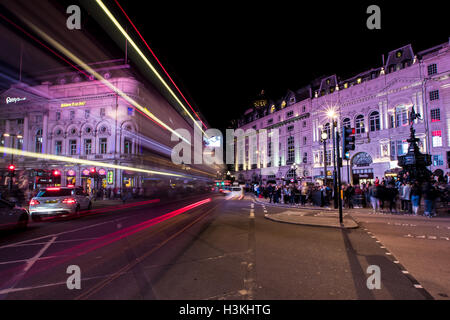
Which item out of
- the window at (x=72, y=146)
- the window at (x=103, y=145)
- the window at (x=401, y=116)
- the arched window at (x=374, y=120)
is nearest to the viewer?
the window at (x=401, y=116)

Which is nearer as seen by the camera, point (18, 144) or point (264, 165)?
point (18, 144)

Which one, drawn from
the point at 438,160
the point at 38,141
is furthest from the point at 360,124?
the point at 38,141

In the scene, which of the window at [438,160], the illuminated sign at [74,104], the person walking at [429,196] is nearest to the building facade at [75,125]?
the illuminated sign at [74,104]

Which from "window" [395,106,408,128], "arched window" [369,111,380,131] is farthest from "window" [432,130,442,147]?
"arched window" [369,111,380,131]

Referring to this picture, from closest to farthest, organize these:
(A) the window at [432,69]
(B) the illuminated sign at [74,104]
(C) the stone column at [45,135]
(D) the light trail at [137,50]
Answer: (D) the light trail at [137,50] < (A) the window at [432,69] < (B) the illuminated sign at [74,104] < (C) the stone column at [45,135]

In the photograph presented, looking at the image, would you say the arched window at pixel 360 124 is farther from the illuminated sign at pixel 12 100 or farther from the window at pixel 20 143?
the window at pixel 20 143

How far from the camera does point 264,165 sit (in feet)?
230

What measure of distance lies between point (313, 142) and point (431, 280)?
50333 millimetres

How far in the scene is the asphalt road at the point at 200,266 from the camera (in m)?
3.83

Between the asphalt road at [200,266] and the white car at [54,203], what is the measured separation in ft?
12.2

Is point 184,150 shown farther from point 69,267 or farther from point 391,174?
point 391,174

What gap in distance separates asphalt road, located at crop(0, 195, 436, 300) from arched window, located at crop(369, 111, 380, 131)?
39999 mm

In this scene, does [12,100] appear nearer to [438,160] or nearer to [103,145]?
[103,145]
